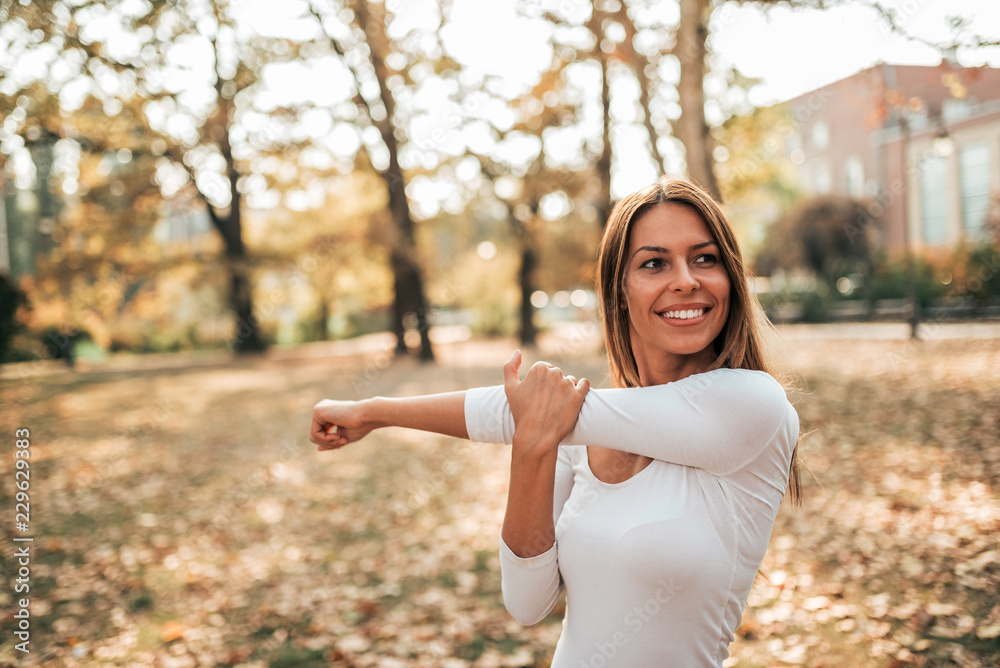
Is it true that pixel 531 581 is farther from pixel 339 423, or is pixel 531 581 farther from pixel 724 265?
pixel 724 265

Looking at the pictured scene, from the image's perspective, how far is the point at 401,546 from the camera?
577 centimetres

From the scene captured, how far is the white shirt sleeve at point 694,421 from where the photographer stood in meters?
1.48

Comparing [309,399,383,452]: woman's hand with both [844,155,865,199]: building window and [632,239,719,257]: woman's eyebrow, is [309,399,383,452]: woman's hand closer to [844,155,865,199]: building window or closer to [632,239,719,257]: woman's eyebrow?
[632,239,719,257]: woman's eyebrow

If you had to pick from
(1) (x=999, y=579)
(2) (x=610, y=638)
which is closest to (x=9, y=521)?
(2) (x=610, y=638)

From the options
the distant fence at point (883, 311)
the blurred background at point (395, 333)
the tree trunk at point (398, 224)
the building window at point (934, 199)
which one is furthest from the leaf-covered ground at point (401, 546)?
the building window at point (934, 199)

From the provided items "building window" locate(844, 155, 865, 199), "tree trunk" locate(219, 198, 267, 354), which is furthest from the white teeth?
"building window" locate(844, 155, 865, 199)

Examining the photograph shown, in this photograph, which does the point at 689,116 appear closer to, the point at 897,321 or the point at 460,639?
the point at 460,639

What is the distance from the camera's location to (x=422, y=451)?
9438 mm

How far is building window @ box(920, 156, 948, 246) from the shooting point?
1310 inches

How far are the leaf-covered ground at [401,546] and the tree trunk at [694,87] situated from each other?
11.8 ft

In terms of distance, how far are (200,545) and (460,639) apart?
298cm

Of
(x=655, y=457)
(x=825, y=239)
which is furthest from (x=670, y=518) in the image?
(x=825, y=239)

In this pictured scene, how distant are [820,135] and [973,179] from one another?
12412mm

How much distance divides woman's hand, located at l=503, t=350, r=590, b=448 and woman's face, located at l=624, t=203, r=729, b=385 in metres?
0.29
